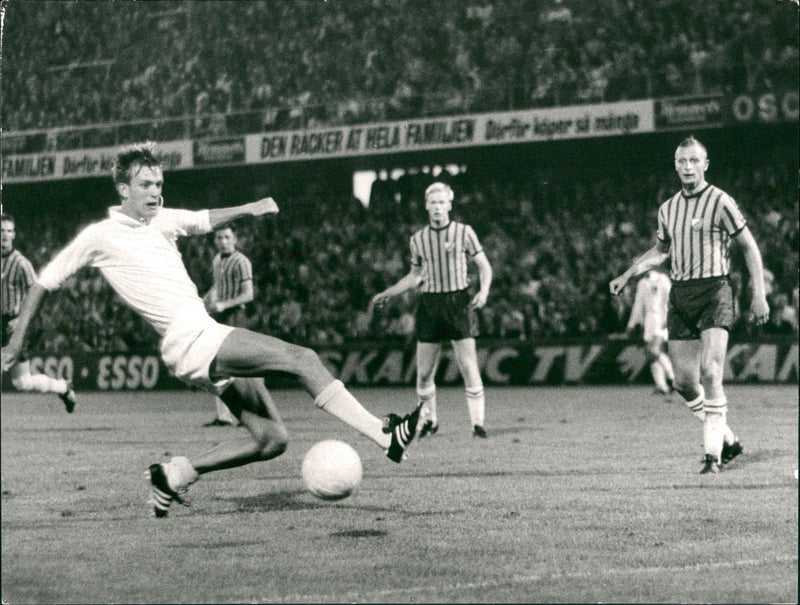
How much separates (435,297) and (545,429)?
6.64ft

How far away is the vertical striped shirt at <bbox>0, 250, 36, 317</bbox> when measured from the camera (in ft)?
47.2

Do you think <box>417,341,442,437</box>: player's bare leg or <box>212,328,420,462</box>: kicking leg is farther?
<box>417,341,442,437</box>: player's bare leg

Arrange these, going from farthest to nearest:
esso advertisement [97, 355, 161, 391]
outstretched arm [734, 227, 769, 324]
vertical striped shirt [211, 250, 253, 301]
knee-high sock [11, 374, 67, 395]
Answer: esso advertisement [97, 355, 161, 391], vertical striped shirt [211, 250, 253, 301], knee-high sock [11, 374, 67, 395], outstretched arm [734, 227, 769, 324]

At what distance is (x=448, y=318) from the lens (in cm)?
1244

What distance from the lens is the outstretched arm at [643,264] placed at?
8.64 m

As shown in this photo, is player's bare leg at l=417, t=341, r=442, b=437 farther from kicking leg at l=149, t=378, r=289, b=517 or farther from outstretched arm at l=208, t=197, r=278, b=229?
outstretched arm at l=208, t=197, r=278, b=229

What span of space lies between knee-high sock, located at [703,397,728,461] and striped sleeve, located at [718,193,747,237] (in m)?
1.26

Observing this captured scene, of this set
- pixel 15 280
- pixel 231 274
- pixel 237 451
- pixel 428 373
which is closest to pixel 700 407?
pixel 428 373

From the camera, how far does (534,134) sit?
27.0 meters

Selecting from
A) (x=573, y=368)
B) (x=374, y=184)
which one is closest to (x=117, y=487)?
(x=573, y=368)

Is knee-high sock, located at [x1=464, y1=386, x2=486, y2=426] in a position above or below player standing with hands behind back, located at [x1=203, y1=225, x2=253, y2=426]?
below

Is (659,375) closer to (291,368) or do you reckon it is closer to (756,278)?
(756,278)

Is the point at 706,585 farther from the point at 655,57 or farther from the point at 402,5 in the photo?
the point at 402,5

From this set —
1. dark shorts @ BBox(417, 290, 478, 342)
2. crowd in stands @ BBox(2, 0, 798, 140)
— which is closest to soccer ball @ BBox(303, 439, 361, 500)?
dark shorts @ BBox(417, 290, 478, 342)
